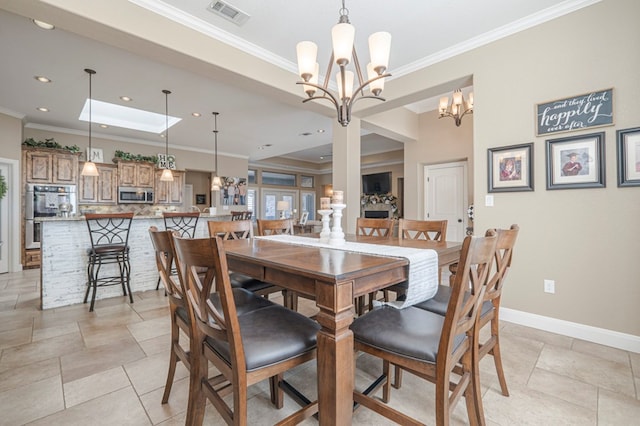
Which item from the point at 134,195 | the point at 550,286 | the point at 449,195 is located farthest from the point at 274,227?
the point at 134,195

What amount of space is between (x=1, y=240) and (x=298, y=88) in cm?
558

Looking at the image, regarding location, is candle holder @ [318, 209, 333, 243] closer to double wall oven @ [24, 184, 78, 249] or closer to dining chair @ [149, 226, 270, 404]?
dining chair @ [149, 226, 270, 404]

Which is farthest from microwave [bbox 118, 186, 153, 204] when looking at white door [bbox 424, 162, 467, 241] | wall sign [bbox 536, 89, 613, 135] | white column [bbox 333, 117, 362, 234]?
wall sign [bbox 536, 89, 613, 135]

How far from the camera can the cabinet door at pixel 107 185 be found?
19.8 feet

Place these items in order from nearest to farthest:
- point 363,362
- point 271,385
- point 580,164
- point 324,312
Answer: point 324,312, point 271,385, point 363,362, point 580,164

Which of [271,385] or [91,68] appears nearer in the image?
[271,385]

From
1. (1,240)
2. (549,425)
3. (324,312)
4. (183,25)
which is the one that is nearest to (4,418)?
(324,312)

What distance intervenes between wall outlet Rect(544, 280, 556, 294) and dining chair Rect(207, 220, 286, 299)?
242 cm

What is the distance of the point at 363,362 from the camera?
6.42 feet

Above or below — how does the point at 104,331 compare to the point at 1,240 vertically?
below

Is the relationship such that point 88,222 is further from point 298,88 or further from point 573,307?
point 573,307

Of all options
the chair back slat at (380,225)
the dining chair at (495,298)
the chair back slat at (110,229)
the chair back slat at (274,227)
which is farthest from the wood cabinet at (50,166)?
the dining chair at (495,298)

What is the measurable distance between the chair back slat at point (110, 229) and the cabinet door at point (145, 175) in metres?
3.42

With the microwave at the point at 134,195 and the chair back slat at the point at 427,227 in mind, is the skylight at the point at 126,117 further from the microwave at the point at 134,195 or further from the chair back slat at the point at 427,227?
the chair back slat at the point at 427,227
